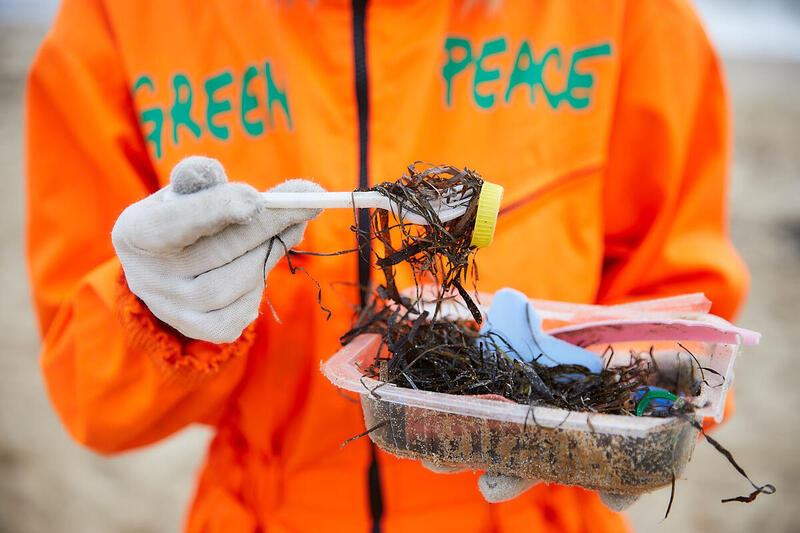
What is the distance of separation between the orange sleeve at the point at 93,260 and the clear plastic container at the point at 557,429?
0.37 meters

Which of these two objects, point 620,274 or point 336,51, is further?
point 620,274

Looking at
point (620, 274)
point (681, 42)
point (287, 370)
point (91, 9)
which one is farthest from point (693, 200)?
point (91, 9)

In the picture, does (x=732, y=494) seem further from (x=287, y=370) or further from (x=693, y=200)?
(x=287, y=370)

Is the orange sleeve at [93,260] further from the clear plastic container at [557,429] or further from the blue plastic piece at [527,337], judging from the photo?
the blue plastic piece at [527,337]

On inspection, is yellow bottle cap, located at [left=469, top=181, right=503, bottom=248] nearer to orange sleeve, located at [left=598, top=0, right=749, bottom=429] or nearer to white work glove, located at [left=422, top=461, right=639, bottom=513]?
white work glove, located at [left=422, top=461, right=639, bottom=513]

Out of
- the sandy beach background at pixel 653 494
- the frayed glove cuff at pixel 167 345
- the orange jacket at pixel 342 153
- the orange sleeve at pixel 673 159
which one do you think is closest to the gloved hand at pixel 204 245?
the frayed glove cuff at pixel 167 345

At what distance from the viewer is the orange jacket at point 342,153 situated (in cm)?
142

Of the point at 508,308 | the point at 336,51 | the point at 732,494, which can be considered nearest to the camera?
the point at 508,308

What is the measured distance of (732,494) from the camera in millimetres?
3678

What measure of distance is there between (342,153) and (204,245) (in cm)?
47

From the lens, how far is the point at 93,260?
5.17 ft

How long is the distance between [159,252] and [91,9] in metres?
0.85

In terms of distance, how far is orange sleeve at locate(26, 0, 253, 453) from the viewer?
51.5 inches

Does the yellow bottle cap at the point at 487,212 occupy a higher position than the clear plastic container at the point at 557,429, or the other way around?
the yellow bottle cap at the point at 487,212
